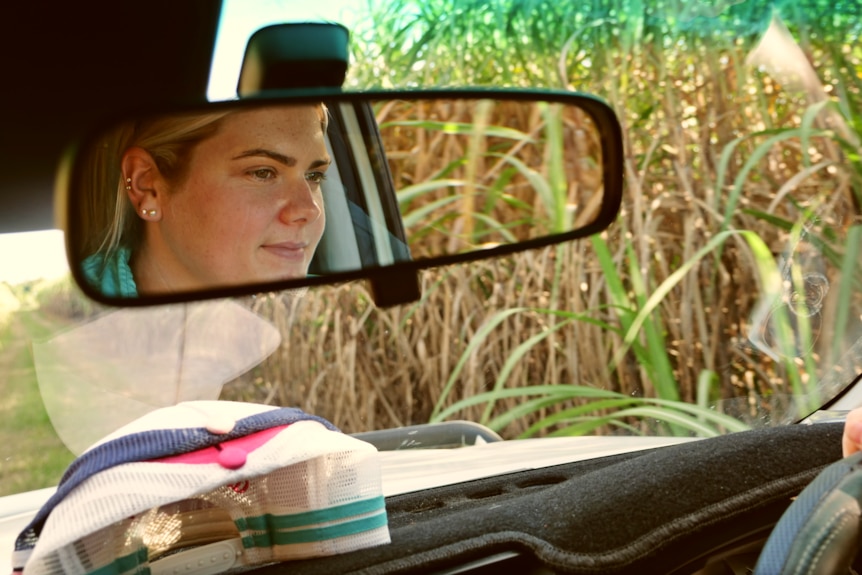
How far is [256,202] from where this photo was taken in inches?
62.0

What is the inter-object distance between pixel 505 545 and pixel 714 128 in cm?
279

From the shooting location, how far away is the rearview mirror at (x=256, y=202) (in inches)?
60.6

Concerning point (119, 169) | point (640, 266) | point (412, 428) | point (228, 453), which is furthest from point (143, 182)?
point (640, 266)

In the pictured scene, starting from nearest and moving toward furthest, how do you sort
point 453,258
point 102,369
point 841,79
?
point 102,369
point 453,258
point 841,79

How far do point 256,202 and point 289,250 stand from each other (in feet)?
0.49

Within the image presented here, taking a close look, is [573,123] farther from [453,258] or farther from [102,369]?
[102,369]

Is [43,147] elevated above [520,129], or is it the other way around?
[43,147]

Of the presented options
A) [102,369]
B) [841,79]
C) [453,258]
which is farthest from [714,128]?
[102,369]

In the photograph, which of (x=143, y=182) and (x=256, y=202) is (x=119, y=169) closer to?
(x=143, y=182)

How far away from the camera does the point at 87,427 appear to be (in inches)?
70.2

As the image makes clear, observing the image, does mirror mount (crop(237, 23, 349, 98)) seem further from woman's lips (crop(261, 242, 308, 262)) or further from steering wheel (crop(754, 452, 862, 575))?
steering wheel (crop(754, 452, 862, 575))

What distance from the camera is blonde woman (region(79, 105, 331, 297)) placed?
154 cm

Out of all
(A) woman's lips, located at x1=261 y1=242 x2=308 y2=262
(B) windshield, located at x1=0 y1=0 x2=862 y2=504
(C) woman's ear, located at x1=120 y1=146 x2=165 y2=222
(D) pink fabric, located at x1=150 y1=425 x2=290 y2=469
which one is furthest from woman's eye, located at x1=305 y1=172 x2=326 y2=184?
(B) windshield, located at x1=0 y1=0 x2=862 y2=504

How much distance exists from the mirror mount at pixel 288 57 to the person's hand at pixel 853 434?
1.01 meters
